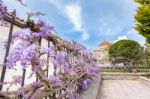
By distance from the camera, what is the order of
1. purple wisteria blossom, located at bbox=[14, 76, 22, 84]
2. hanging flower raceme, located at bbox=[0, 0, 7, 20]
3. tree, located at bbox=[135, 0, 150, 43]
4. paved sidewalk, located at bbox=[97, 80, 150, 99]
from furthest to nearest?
1. tree, located at bbox=[135, 0, 150, 43]
2. paved sidewalk, located at bbox=[97, 80, 150, 99]
3. purple wisteria blossom, located at bbox=[14, 76, 22, 84]
4. hanging flower raceme, located at bbox=[0, 0, 7, 20]

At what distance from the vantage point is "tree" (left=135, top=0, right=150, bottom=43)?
17828mm

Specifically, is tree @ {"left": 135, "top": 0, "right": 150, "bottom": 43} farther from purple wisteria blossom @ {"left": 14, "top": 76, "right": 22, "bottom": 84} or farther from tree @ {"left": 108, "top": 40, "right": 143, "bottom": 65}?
purple wisteria blossom @ {"left": 14, "top": 76, "right": 22, "bottom": 84}

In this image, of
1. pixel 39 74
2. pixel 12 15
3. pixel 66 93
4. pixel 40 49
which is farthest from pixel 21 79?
pixel 66 93

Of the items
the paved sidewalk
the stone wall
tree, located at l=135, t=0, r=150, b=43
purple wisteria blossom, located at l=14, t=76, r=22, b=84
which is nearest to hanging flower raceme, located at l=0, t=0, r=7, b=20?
purple wisteria blossom, located at l=14, t=76, r=22, b=84

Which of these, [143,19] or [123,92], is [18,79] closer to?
[123,92]

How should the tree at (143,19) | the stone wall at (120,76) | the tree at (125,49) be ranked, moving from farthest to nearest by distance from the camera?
the tree at (125,49), the tree at (143,19), the stone wall at (120,76)

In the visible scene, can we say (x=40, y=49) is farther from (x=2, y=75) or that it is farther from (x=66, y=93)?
(x=66, y=93)

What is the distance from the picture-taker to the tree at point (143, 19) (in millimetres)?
17828

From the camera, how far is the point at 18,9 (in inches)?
101

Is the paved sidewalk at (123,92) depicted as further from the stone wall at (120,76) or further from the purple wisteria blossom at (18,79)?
the stone wall at (120,76)

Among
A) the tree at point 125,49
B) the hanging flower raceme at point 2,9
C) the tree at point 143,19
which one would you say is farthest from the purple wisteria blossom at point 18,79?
the tree at point 125,49

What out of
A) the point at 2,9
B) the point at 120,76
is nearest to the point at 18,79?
the point at 2,9

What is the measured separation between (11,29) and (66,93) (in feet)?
3.89

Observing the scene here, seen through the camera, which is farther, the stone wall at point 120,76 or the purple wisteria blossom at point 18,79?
the stone wall at point 120,76
